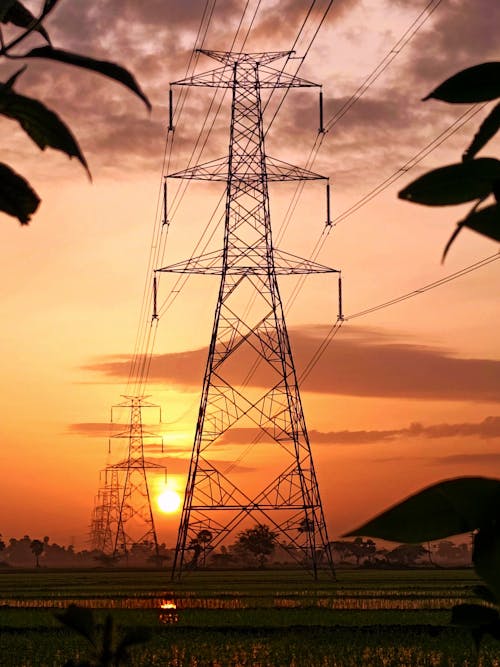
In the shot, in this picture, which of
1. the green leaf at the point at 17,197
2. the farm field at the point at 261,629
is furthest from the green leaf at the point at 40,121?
the farm field at the point at 261,629

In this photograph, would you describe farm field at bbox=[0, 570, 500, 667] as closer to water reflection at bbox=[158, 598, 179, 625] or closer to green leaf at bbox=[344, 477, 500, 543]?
water reflection at bbox=[158, 598, 179, 625]

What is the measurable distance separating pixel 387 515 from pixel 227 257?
44.3 m

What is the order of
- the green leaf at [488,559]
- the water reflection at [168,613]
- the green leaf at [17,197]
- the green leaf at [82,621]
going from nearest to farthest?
the green leaf at [488,559], the green leaf at [17,197], the green leaf at [82,621], the water reflection at [168,613]

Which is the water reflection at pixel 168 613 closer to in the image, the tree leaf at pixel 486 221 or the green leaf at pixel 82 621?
the green leaf at pixel 82 621

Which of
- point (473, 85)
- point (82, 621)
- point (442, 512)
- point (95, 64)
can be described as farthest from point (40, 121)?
point (82, 621)

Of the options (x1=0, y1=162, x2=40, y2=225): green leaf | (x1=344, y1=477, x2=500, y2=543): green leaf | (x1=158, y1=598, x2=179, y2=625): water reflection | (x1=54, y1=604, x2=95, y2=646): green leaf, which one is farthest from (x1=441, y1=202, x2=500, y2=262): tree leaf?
(x1=158, y1=598, x2=179, y2=625): water reflection

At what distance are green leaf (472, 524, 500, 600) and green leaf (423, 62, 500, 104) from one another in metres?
0.33

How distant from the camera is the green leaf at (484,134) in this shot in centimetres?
87

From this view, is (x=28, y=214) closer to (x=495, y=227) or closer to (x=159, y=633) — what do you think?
(x=495, y=227)

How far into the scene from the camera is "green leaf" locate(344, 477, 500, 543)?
81 cm

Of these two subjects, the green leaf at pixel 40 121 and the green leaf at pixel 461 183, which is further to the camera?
the green leaf at pixel 40 121

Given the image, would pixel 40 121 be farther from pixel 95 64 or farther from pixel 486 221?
pixel 486 221

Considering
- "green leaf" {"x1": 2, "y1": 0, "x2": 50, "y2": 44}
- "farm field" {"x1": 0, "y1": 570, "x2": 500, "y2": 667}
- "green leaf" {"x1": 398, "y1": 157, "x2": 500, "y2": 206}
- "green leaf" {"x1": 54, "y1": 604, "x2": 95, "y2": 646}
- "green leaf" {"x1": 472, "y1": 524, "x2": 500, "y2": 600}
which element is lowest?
"green leaf" {"x1": 472, "y1": 524, "x2": 500, "y2": 600}

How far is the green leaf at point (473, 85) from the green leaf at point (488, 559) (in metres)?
0.33
